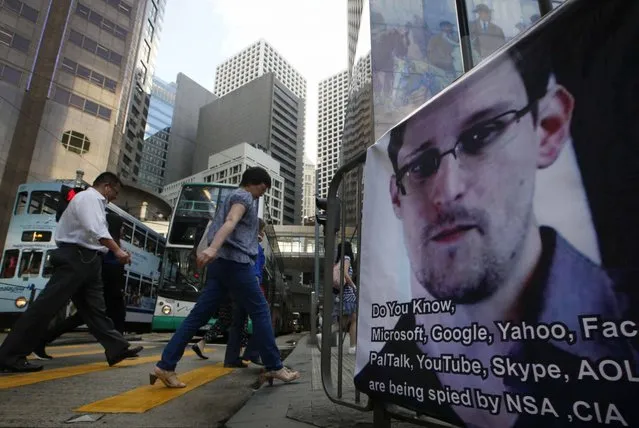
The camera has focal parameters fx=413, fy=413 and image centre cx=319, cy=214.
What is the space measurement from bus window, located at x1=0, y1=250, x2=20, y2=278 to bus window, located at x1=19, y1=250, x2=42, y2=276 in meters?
0.20

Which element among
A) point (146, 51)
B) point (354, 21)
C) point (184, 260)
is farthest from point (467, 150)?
point (354, 21)

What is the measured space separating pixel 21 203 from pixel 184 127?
122 meters

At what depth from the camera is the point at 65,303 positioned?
352 centimetres

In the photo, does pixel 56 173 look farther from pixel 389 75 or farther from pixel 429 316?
Result: pixel 429 316

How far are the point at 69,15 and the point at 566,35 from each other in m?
47.7

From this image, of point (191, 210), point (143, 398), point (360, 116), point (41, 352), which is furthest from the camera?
point (360, 116)

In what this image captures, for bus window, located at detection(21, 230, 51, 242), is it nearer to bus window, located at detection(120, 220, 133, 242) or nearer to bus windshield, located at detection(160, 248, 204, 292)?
bus window, located at detection(120, 220, 133, 242)

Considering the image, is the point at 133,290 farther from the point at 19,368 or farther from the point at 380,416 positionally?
Answer: the point at 380,416

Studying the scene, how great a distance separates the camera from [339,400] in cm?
198

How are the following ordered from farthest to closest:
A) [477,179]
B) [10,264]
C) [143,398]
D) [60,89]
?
1. [60,89]
2. [10,264]
3. [143,398]
4. [477,179]

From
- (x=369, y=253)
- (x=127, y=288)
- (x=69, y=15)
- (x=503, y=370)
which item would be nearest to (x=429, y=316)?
(x=503, y=370)

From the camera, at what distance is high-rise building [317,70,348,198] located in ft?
391

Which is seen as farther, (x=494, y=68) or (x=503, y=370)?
(x=494, y=68)

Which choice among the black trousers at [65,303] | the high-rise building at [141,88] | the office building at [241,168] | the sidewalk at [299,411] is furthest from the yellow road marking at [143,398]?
the office building at [241,168]
